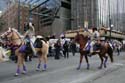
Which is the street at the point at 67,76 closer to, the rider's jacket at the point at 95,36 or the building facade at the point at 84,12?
the rider's jacket at the point at 95,36

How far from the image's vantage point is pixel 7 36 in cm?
1822

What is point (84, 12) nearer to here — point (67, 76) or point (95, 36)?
point (95, 36)

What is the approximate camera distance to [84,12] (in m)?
99.1

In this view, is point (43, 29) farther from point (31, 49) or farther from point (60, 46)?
point (31, 49)

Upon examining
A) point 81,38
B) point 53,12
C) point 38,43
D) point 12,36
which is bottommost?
point 38,43

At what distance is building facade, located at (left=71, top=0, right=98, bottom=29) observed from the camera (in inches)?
3799

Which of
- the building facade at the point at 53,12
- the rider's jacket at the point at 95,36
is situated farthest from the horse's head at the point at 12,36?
the building facade at the point at 53,12

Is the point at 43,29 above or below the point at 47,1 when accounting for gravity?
below

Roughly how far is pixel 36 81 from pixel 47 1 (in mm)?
80906

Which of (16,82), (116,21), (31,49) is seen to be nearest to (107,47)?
(31,49)

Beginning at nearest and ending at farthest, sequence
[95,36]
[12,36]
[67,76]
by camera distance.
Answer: [67,76] → [12,36] → [95,36]

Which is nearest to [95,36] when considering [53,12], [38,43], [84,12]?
[38,43]

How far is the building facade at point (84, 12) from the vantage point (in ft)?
317

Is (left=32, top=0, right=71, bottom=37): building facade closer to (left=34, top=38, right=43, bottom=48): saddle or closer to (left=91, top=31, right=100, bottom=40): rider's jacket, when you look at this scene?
(left=91, top=31, right=100, bottom=40): rider's jacket
